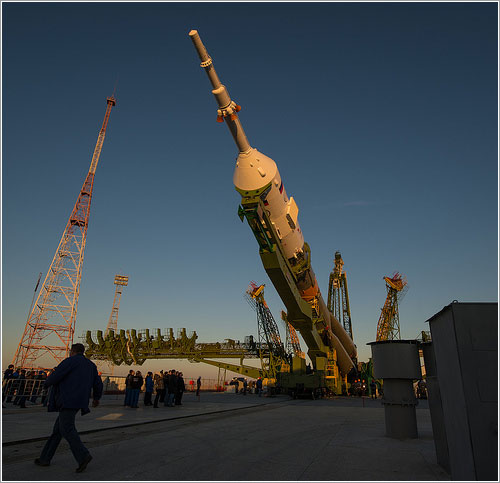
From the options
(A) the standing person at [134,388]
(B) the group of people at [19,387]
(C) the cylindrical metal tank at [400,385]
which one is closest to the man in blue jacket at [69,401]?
(C) the cylindrical metal tank at [400,385]

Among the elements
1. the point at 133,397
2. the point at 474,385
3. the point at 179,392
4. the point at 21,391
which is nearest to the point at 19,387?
the point at 21,391

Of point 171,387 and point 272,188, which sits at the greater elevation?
point 272,188

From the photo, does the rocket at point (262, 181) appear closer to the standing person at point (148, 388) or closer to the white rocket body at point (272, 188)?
the white rocket body at point (272, 188)

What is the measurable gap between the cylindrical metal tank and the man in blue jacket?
591 centimetres

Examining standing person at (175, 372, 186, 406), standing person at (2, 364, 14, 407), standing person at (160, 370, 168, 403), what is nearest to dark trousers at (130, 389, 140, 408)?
standing person at (160, 370, 168, 403)

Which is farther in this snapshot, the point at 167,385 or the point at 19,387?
the point at 167,385

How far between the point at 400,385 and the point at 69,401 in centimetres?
634

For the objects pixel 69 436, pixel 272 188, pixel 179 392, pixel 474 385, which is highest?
pixel 272 188

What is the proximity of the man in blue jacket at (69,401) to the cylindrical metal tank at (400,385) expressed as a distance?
5.91 metres

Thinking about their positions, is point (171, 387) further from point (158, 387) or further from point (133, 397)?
point (133, 397)

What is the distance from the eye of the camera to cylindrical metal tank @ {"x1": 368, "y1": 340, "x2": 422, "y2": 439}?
775 cm

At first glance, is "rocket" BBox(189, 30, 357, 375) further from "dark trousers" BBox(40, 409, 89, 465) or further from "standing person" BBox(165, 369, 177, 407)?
"dark trousers" BBox(40, 409, 89, 465)

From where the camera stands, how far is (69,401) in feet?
16.1

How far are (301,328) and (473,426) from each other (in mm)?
17844
